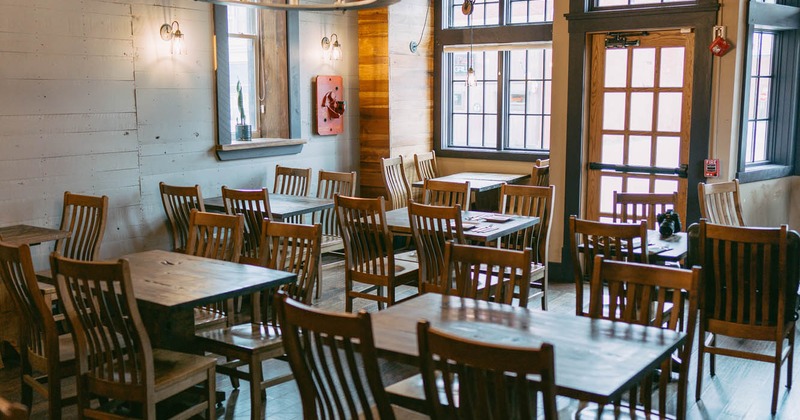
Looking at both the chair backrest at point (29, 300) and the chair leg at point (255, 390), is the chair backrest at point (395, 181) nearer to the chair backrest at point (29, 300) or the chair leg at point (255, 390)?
the chair leg at point (255, 390)

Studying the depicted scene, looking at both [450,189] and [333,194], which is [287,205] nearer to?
[333,194]

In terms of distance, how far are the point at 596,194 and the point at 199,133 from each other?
326cm

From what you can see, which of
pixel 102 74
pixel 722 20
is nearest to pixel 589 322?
pixel 722 20

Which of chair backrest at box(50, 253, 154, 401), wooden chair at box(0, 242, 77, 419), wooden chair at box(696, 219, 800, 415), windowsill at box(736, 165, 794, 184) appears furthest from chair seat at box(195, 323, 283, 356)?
windowsill at box(736, 165, 794, 184)

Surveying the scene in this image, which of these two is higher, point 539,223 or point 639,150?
point 639,150

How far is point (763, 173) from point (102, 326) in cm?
527

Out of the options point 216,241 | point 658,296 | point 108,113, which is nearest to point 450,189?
point 216,241

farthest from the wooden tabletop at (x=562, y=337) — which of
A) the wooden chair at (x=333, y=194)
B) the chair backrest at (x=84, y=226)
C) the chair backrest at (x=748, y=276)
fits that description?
the wooden chair at (x=333, y=194)

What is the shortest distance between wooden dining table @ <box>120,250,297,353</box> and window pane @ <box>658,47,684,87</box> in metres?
3.76

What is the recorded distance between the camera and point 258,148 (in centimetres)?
673

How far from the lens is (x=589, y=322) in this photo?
2.95 meters

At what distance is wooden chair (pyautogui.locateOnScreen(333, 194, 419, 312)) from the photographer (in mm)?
4793

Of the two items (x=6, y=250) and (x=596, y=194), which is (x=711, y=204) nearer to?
(x=596, y=194)

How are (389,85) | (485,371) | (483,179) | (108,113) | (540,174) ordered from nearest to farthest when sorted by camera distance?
(485,371), (108,113), (540,174), (483,179), (389,85)
